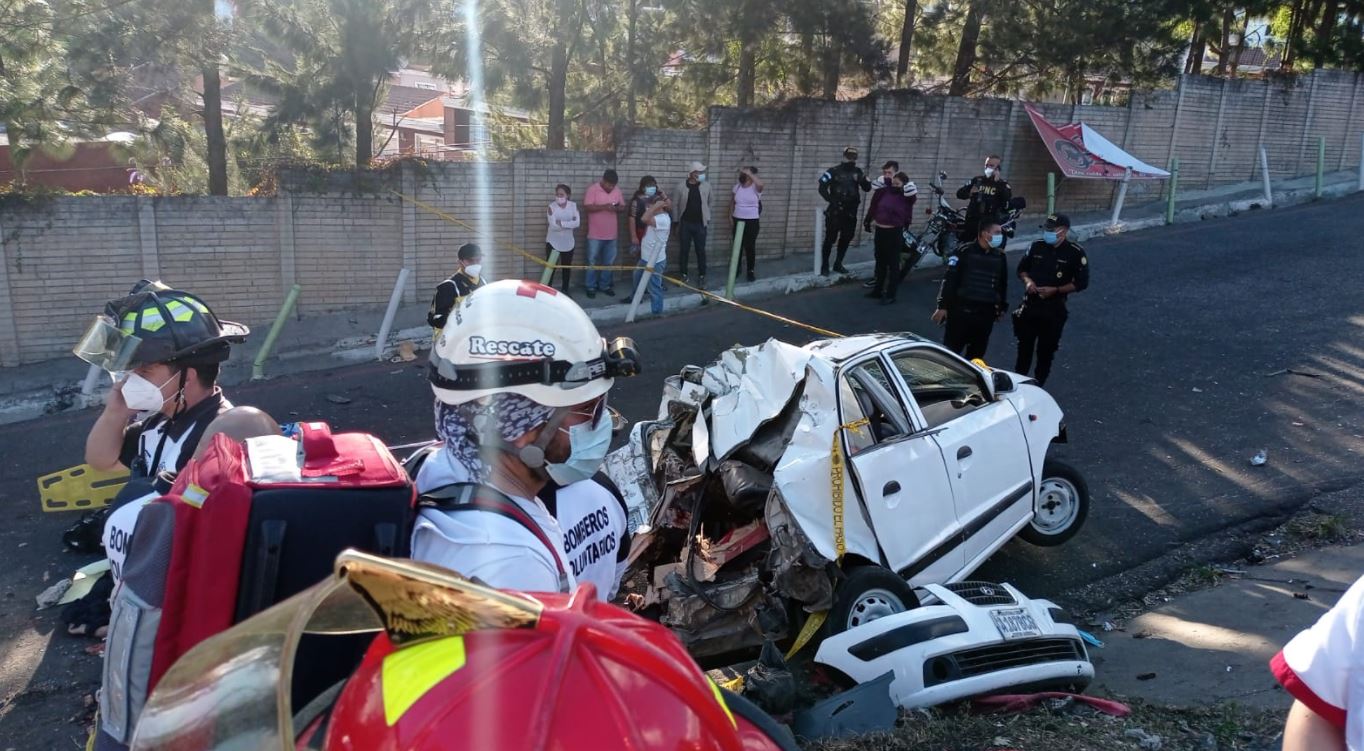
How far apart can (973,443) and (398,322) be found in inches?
346

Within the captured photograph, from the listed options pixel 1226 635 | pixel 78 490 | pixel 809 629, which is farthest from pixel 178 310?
pixel 1226 635

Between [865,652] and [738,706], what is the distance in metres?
3.52

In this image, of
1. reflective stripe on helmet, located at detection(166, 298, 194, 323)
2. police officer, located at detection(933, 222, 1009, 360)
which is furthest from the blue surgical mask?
police officer, located at detection(933, 222, 1009, 360)

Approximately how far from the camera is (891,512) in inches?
230

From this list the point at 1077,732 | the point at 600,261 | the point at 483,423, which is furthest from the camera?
the point at 600,261

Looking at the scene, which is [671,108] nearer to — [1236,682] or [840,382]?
[840,382]

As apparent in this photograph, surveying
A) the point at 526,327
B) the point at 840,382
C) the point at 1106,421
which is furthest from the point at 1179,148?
the point at 526,327

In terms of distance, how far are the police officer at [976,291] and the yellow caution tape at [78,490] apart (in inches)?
278

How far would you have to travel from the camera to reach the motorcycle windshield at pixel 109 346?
3.48 metres

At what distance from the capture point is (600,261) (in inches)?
589

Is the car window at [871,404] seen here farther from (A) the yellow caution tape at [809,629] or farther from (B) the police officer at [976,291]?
(B) the police officer at [976,291]

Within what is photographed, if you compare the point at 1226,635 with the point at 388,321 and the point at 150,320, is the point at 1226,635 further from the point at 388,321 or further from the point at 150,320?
the point at 388,321

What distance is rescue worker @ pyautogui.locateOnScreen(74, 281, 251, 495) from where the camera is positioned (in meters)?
3.50

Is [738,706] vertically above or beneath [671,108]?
beneath
